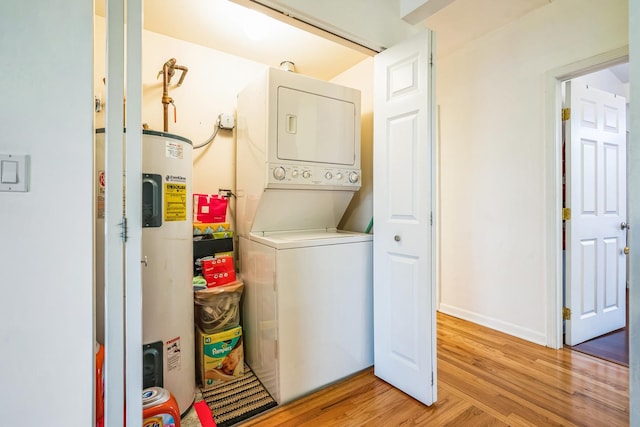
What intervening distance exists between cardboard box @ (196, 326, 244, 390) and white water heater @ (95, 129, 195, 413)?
177 millimetres

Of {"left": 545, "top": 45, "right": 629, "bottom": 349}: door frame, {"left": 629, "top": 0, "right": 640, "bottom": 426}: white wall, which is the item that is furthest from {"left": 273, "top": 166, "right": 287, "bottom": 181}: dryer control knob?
{"left": 545, "top": 45, "right": 629, "bottom": 349}: door frame

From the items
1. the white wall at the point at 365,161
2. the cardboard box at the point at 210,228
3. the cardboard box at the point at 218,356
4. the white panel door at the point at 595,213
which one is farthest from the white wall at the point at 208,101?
the white panel door at the point at 595,213

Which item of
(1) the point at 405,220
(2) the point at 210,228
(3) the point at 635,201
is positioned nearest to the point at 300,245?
(1) the point at 405,220

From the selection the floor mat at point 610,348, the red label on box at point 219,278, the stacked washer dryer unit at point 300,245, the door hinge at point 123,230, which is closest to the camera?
the door hinge at point 123,230

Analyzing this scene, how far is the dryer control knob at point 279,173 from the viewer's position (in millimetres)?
1816

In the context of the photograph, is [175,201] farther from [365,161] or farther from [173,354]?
[365,161]

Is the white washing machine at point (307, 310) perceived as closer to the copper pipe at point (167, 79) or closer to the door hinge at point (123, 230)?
the door hinge at point (123, 230)

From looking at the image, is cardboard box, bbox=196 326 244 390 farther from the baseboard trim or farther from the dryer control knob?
the baseboard trim

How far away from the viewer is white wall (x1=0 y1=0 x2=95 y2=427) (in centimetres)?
83

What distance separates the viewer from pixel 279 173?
182cm

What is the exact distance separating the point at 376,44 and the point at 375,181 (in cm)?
86

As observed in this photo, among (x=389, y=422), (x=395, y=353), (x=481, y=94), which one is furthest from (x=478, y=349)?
(x=481, y=94)

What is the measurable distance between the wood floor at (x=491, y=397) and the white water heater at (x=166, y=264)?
511mm

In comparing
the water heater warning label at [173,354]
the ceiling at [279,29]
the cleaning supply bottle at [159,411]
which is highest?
the ceiling at [279,29]
